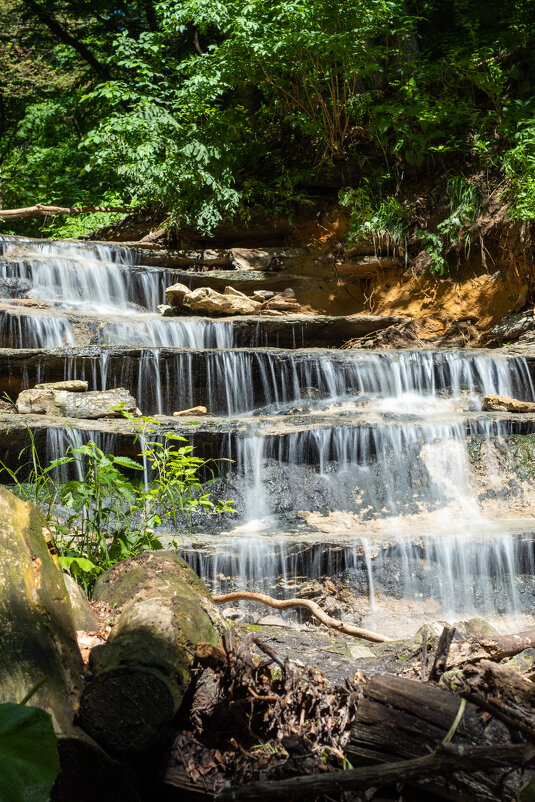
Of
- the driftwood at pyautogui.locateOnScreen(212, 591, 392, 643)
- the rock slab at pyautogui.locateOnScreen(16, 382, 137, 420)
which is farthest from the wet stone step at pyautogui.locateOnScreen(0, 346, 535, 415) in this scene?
the driftwood at pyautogui.locateOnScreen(212, 591, 392, 643)

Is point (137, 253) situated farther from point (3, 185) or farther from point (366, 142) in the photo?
point (3, 185)

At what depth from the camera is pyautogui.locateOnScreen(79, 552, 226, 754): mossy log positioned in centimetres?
149

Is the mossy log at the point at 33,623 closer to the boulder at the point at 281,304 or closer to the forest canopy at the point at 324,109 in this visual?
the boulder at the point at 281,304

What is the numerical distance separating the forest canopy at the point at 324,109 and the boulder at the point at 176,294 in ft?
6.51

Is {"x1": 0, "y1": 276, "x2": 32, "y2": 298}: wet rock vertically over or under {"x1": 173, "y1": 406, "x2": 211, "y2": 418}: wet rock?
over

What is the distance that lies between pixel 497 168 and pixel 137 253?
20.1 ft

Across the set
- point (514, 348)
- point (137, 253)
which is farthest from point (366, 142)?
point (514, 348)

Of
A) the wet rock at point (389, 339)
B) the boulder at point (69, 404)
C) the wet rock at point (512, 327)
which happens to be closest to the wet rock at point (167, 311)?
the wet rock at point (389, 339)

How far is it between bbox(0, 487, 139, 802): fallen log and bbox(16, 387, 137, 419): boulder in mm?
3994

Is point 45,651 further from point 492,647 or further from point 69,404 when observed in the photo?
point 69,404

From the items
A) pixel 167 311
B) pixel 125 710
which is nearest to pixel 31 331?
pixel 167 311

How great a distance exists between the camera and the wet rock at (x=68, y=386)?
6.49 meters

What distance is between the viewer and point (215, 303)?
9.32m

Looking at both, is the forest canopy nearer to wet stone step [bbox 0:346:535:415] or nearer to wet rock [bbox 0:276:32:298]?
wet rock [bbox 0:276:32:298]
